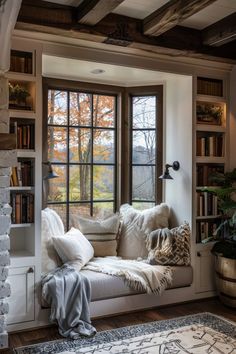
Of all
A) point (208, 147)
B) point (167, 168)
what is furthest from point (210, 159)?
point (167, 168)

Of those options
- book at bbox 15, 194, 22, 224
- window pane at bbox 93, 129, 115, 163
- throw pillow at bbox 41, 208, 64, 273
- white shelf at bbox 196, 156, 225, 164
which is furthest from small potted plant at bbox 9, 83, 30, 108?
white shelf at bbox 196, 156, 225, 164

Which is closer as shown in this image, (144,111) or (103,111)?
(103,111)

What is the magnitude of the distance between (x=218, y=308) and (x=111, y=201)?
1.71m

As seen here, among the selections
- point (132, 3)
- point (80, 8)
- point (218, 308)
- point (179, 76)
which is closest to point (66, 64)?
point (80, 8)

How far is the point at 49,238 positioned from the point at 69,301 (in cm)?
69

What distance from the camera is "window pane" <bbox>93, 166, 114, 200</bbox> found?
448cm

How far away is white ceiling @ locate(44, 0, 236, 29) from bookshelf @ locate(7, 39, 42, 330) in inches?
24.1

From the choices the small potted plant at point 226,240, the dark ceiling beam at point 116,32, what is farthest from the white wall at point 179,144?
the dark ceiling beam at point 116,32

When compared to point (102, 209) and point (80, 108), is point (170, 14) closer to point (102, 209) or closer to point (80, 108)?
point (80, 108)

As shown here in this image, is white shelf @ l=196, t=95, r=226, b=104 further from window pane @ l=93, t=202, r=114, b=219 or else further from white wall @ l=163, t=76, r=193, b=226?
window pane @ l=93, t=202, r=114, b=219

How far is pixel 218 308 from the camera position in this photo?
3.91 m

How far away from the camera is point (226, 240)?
13.5 ft

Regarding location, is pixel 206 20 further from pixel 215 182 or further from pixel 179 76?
pixel 215 182

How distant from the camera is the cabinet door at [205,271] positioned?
4.18 metres
